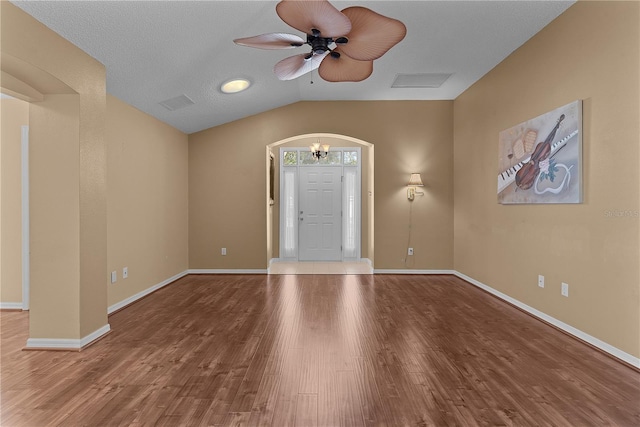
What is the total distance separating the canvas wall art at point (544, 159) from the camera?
10.7ft

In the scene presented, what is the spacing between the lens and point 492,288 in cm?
484

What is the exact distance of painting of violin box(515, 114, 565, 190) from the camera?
3.56m

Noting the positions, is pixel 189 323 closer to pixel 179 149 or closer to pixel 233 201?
pixel 233 201

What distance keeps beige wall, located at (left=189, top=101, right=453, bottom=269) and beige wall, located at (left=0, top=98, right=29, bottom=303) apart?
2.52 meters

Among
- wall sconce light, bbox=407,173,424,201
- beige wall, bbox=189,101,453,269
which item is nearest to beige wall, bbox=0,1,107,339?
beige wall, bbox=189,101,453,269

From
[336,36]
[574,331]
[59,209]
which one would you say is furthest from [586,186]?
[59,209]

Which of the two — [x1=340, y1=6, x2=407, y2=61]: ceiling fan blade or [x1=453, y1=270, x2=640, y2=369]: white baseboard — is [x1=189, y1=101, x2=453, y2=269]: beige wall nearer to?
[x1=453, y1=270, x2=640, y2=369]: white baseboard

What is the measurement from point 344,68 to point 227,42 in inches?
61.8

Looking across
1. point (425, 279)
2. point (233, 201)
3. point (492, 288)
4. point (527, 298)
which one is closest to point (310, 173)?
point (233, 201)

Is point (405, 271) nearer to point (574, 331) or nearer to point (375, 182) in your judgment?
point (375, 182)

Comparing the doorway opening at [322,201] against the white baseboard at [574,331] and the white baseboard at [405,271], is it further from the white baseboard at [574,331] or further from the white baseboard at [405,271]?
the white baseboard at [574,331]

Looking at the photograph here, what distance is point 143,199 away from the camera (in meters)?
4.87

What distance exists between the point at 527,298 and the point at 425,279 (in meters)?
1.95

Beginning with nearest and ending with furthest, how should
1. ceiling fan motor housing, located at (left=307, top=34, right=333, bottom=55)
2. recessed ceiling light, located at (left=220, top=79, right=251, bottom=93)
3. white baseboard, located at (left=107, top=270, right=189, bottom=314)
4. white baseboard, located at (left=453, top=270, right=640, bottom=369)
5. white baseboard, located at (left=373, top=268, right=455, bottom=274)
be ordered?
ceiling fan motor housing, located at (left=307, top=34, right=333, bottom=55)
white baseboard, located at (left=453, top=270, right=640, bottom=369)
white baseboard, located at (left=107, top=270, right=189, bottom=314)
recessed ceiling light, located at (left=220, top=79, right=251, bottom=93)
white baseboard, located at (left=373, top=268, right=455, bottom=274)
